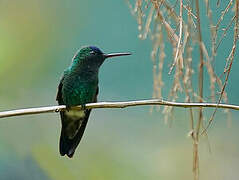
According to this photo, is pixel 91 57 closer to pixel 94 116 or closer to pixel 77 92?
pixel 77 92

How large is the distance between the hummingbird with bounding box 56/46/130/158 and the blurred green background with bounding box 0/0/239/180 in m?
0.46

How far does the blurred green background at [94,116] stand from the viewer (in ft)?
7.22

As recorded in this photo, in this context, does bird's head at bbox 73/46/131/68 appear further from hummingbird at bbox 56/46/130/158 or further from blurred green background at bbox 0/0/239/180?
blurred green background at bbox 0/0/239/180

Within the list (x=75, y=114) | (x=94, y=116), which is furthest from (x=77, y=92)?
(x=94, y=116)

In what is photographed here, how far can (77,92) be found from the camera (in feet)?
5.52

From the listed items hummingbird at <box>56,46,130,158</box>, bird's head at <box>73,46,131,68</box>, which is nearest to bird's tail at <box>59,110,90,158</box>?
hummingbird at <box>56,46,130,158</box>

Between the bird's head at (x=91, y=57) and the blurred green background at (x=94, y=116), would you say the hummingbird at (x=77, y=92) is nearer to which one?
the bird's head at (x=91, y=57)

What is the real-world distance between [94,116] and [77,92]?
0.65 meters

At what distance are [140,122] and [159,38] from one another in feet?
4.31

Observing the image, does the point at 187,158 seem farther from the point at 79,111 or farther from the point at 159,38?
the point at 159,38

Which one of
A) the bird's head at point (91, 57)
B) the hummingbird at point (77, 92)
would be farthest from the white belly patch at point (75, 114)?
the bird's head at point (91, 57)

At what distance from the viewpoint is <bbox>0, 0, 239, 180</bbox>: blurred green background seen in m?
2.20

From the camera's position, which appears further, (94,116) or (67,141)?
(94,116)

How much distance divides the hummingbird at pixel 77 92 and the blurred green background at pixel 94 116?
464 millimetres
